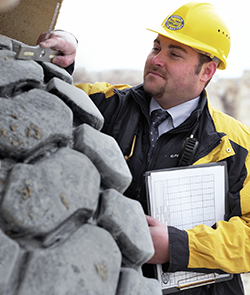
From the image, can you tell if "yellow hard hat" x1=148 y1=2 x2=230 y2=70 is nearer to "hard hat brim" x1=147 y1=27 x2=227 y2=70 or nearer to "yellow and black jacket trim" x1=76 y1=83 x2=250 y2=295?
"hard hat brim" x1=147 y1=27 x2=227 y2=70

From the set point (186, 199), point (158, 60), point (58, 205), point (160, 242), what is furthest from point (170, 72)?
point (58, 205)

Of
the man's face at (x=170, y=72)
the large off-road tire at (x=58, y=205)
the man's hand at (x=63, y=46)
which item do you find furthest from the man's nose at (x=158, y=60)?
the large off-road tire at (x=58, y=205)

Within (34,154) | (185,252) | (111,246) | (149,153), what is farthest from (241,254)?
(34,154)

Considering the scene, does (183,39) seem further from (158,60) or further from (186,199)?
(186,199)

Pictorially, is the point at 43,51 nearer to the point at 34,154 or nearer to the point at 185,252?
the point at 34,154

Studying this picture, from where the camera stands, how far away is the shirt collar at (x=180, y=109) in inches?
50.5

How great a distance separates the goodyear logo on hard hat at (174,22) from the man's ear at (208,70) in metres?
0.21

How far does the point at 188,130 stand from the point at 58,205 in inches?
36.5

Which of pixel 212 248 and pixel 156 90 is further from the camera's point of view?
pixel 156 90

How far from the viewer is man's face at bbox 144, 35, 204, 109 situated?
1309mm

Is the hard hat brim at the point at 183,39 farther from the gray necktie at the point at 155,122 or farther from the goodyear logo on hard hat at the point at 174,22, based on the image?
the gray necktie at the point at 155,122

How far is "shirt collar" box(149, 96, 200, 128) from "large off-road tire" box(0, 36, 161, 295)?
76 centimetres

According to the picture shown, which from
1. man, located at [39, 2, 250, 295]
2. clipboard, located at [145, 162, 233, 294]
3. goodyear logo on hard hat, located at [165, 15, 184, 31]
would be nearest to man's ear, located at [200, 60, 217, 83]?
man, located at [39, 2, 250, 295]

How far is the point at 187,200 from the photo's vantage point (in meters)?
1.09
